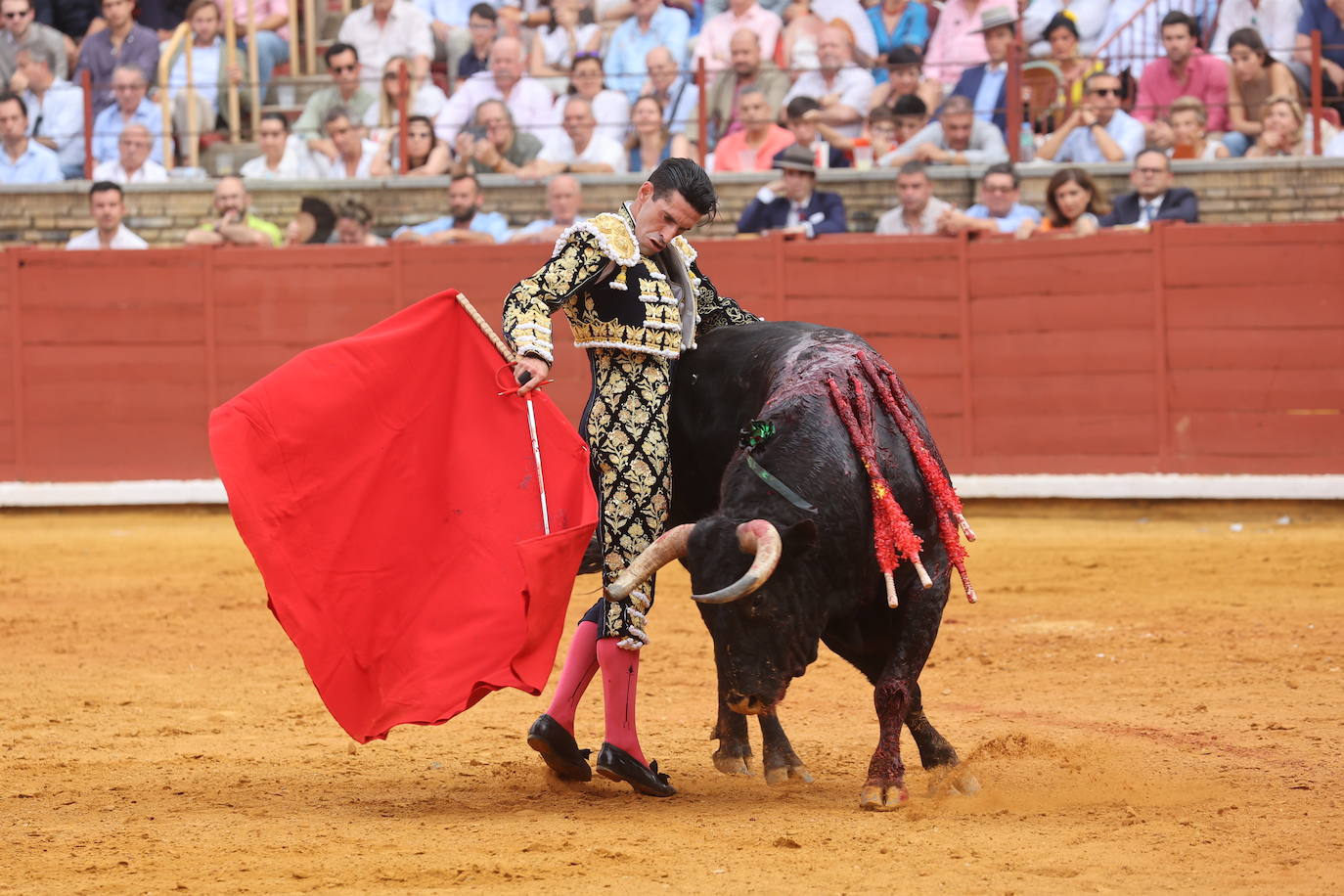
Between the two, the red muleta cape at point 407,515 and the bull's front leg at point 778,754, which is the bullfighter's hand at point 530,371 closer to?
the red muleta cape at point 407,515

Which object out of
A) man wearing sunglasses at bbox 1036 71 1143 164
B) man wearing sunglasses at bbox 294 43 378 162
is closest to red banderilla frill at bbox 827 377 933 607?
man wearing sunglasses at bbox 1036 71 1143 164

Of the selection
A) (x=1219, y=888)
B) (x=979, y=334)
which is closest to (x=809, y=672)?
(x=1219, y=888)

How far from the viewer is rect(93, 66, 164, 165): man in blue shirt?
1109 centimetres

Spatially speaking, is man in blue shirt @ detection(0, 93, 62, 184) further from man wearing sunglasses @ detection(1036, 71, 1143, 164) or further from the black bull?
the black bull

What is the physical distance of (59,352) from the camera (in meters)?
10.3

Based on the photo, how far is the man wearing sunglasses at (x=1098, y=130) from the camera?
9461 mm

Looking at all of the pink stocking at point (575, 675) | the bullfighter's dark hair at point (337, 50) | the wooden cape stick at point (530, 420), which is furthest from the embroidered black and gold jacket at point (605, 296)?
the bullfighter's dark hair at point (337, 50)

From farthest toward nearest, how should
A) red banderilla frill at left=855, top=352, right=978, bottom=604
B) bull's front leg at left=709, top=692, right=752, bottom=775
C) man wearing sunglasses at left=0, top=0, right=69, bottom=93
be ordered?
1. man wearing sunglasses at left=0, top=0, right=69, bottom=93
2. bull's front leg at left=709, top=692, right=752, bottom=775
3. red banderilla frill at left=855, top=352, right=978, bottom=604

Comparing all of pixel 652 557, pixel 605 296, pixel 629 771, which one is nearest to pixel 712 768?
pixel 629 771

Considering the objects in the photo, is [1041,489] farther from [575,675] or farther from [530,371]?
[530,371]

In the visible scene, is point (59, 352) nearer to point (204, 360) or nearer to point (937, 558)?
point (204, 360)

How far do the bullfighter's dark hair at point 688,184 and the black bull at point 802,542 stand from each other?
39cm

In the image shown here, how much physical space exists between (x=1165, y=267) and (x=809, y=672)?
4.26 metres

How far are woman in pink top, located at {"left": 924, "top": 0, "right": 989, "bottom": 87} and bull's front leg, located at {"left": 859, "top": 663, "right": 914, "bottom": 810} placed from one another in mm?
6924
